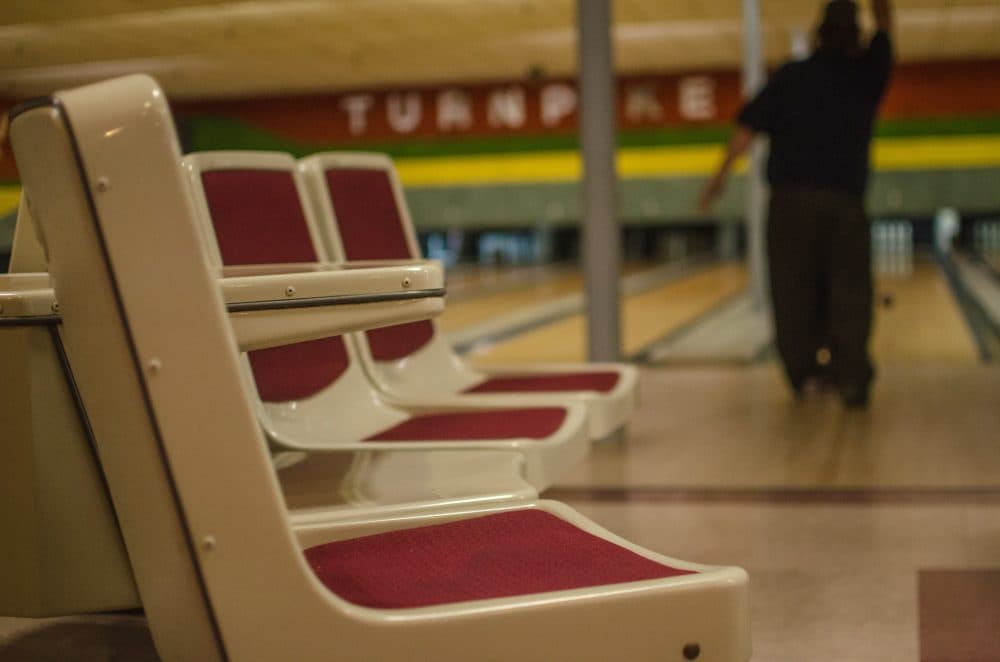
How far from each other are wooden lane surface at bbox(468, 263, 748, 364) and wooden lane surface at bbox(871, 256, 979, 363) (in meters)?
1.19

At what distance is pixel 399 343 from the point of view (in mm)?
2852

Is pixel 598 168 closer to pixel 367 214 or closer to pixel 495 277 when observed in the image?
pixel 367 214

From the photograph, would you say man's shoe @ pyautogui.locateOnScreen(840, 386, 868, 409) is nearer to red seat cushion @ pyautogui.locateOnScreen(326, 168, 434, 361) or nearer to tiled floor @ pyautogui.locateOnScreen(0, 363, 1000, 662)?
tiled floor @ pyautogui.locateOnScreen(0, 363, 1000, 662)

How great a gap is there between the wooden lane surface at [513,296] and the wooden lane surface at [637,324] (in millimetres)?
692

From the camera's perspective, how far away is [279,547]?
3.84 feet

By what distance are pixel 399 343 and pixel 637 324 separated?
5248mm

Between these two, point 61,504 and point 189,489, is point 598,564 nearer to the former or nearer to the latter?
point 189,489

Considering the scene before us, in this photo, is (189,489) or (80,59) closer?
(189,489)

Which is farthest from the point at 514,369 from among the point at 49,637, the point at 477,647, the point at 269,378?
the point at 477,647

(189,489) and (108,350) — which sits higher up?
(108,350)

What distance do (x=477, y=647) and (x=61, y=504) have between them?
1.89ft

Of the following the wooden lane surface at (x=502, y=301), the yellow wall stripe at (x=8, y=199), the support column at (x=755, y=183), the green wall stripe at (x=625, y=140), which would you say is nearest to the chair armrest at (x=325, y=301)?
the yellow wall stripe at (x=8, y=199)

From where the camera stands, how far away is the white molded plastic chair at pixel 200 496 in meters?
1.09

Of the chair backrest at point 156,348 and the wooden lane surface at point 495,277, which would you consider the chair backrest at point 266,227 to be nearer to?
the chair backrest at point 156,348
